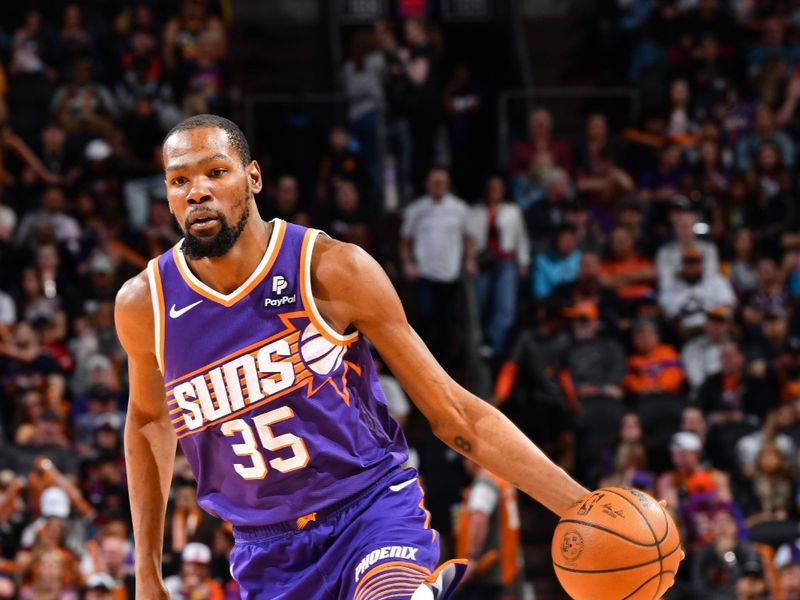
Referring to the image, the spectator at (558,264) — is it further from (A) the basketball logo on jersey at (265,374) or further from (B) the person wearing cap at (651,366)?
(A) the basketball logo on jersey at (265,374)

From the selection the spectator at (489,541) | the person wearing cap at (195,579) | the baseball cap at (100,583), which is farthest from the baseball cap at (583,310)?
the baseball cap at (100,583)

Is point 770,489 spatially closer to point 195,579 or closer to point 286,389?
point 195,579

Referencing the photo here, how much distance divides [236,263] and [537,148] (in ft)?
36.4

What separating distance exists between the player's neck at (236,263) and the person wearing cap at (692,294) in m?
9.58

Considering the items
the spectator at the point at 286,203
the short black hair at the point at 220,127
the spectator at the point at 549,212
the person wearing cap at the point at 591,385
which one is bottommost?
the person wearing cap at the point at 591,385

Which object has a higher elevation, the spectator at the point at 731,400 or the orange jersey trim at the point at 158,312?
the orange jersey trim at the point at 158,312

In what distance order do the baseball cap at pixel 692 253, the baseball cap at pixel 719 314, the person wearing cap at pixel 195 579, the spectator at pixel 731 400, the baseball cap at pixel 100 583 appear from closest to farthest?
1. the baseball cap at pixel 100 583
2. the person wearing cap at pixel 195 579
3. the spectator at pixel 731 400
4. the baseball cap at pixel 719 314
5. the baseball cap at pixel 692 253

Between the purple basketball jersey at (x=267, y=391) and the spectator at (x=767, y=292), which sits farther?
the spectator at (x=767, y=292)

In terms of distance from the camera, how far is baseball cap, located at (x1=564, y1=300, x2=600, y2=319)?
13.3 m

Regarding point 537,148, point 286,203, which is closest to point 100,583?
point 286,203

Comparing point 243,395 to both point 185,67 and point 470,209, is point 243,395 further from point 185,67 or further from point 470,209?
point 185,67

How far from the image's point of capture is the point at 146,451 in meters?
5.03

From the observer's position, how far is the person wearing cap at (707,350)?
13398 millimetres

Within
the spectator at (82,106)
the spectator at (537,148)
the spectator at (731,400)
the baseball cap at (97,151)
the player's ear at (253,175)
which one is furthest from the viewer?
the spectator at (82,106)
